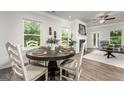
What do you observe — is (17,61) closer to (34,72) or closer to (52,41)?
(34,72)

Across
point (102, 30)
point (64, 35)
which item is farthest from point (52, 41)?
point (102, 30)

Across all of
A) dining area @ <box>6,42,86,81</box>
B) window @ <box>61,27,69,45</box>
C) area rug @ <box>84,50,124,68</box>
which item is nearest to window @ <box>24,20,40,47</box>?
dining area @ <box>6,42,86,81</box>

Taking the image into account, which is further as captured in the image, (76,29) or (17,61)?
(76,29)

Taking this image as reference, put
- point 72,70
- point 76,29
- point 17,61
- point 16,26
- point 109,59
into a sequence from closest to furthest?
1. point 17,61
2. point 16,26
3. point 76,29
4. point 72,70
5. point 109,59

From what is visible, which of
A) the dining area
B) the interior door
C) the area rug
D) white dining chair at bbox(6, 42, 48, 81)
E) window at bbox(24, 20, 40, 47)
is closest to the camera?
white dining chair at bbox(6, 42, 48, 81)

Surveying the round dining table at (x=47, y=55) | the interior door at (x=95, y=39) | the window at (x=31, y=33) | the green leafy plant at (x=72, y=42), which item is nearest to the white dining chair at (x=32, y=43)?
the window at (x=31, y=33)

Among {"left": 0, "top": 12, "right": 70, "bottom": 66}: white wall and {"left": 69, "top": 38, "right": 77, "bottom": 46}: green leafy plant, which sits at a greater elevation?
{"left": 0, "top": 12, "right": 70, "bottom": 66}: white wall

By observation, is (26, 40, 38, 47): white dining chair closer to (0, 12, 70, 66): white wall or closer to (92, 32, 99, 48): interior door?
(0, 12, 70, 66): white wall
